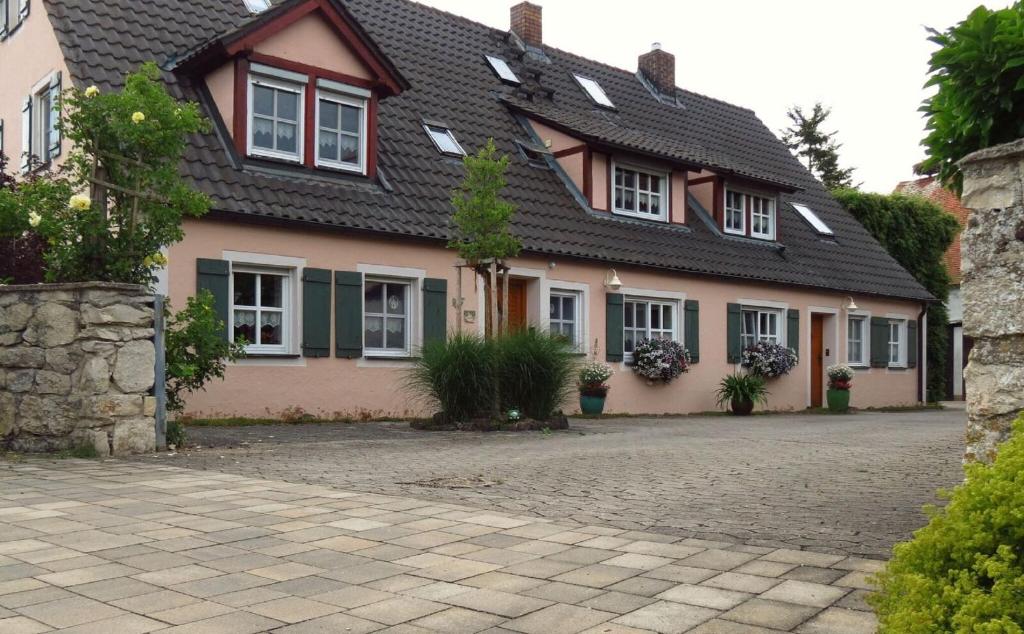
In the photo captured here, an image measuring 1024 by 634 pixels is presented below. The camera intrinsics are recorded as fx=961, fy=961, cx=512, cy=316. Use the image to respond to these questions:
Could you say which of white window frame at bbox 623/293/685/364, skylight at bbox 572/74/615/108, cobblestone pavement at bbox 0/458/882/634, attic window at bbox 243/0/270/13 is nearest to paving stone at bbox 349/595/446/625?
cobblestone pavement at bbox 0/458/882/634

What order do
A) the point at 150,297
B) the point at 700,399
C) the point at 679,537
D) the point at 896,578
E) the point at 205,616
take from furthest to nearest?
the point at 700,399
the point at 150,297
the point at 679,537
the point at 205,616
the point at 896,578

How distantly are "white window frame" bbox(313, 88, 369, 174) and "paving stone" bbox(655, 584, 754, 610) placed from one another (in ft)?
36.5

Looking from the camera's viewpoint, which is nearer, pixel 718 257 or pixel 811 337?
pixel 718 257

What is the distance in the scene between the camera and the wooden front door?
21375mm

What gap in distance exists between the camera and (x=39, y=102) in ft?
46.2

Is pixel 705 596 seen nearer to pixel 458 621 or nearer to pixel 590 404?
pixel 458 621

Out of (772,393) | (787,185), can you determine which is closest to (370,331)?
(772,393)

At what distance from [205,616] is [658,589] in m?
1.68

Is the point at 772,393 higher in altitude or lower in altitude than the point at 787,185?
lower

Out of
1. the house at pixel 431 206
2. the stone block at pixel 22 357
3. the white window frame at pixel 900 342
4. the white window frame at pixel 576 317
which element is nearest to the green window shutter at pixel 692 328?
the house at pixel 431 206

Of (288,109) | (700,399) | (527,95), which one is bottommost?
(700,399)

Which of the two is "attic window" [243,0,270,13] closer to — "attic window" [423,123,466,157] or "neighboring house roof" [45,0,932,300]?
"neighboring house roof" [45,0,932,300]

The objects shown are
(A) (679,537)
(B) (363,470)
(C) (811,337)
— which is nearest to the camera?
(A) (679,537)

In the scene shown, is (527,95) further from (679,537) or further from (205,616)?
(205,616)
